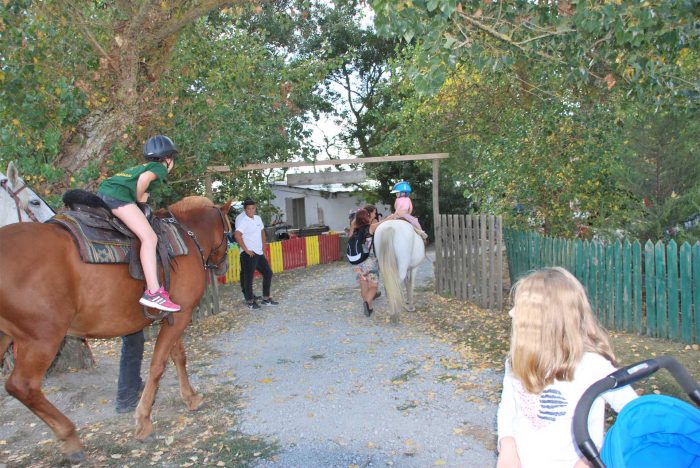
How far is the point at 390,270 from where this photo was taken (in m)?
7.81

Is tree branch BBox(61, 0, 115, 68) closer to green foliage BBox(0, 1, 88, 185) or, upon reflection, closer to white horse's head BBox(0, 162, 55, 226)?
green foliage BBox(0, 1, 88, 185)

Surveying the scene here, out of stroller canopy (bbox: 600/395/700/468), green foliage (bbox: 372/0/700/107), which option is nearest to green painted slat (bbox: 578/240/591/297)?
green foliage (bbox: 372/0/700/107)

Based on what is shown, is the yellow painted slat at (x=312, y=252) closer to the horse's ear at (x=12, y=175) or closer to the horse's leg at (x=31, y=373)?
the horse's ear at (x=12, y=175)

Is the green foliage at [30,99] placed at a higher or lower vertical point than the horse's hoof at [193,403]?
higher

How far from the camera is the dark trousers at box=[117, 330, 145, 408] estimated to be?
192 inches

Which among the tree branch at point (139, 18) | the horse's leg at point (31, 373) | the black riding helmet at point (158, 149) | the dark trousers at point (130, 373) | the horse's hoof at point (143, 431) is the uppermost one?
the tree branch at point (139, 18)

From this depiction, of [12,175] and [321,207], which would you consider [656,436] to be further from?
[321,207]

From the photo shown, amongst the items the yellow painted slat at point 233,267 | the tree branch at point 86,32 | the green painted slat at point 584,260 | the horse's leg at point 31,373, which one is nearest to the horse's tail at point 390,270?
the green painted slat at point 584,260

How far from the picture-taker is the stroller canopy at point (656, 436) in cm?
144

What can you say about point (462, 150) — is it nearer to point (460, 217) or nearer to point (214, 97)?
point (460, 217)

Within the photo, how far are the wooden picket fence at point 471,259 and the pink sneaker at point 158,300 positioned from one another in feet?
18.7

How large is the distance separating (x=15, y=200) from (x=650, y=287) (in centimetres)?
675

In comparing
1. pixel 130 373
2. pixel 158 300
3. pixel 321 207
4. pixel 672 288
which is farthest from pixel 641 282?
pixel 321 207

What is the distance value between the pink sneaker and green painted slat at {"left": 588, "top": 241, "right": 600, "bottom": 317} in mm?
5515
